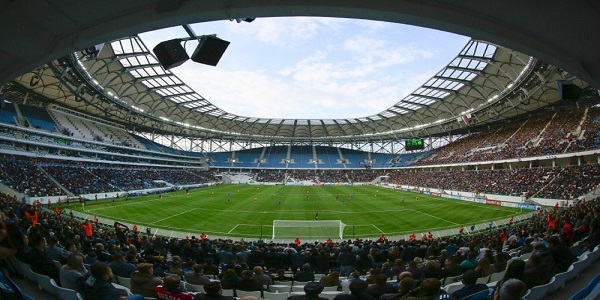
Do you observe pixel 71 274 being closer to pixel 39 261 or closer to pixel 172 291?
pixel 39 261

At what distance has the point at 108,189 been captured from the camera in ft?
130

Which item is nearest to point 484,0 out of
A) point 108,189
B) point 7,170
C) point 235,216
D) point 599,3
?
point 599,3

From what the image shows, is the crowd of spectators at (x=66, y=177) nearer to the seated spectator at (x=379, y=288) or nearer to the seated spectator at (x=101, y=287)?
the seated spectator at (x=101, y=287)

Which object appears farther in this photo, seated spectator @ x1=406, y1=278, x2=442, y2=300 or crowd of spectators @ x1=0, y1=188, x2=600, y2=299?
crowd of spectators @ x1=0, y1=188, x2=600, y2=299

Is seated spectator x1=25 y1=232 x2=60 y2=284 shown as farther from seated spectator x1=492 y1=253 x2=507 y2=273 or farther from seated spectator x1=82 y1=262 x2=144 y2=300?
seated spectator x1=492 y1=253 x2=507 y2=273

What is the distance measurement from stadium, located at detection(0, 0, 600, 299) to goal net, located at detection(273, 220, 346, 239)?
0.49 ft

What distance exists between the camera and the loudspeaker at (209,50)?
630 centimetres

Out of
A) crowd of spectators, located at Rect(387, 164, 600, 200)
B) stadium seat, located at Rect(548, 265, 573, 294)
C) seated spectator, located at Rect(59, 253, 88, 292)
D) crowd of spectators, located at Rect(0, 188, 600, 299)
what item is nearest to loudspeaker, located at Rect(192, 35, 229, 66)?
crowd of spectators, located at Rect(0, 188, 600, 299)

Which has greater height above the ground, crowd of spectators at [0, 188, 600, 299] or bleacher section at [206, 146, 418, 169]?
bleacher section at [206, 146, 418, 169]

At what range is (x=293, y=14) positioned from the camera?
5.11m

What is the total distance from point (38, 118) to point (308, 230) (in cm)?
4267

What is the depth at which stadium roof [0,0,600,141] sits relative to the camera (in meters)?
4.75

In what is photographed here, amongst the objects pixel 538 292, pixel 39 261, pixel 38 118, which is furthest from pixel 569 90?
pixel 38 118

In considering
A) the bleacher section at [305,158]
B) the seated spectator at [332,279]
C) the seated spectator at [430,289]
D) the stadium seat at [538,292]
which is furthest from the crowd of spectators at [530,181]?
the bleacher section at [305,158]
